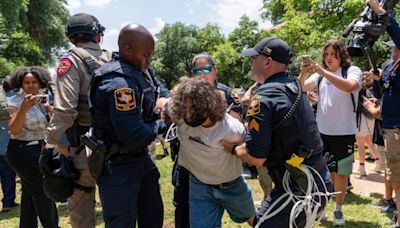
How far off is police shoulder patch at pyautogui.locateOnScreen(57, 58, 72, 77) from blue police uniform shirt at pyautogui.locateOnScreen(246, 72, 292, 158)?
1.39m

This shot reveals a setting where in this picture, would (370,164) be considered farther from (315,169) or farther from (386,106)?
(315,169)

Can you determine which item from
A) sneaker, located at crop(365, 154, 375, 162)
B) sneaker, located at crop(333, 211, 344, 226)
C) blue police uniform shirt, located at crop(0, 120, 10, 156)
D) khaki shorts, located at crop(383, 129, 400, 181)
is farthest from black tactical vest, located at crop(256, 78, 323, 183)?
sneaker, located at crop(365, 154, 375, 162)

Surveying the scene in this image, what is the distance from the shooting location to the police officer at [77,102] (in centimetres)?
282

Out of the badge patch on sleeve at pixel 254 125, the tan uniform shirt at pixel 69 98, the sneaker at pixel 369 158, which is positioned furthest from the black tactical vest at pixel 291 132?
the sneaker at pixel 369 158

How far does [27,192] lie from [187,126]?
7.33 ft

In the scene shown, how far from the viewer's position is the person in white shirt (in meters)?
2.75

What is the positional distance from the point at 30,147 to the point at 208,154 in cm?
232

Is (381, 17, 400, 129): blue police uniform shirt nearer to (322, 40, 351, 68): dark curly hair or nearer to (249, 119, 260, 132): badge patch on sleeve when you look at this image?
(322, 40, 351, 68): dark curly hair

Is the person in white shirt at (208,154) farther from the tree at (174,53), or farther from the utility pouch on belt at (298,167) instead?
the tree at (174,53)

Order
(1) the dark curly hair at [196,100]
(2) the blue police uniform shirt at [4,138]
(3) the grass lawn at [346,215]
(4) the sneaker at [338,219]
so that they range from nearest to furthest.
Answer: (1) the dark curly hair at [196,100] < (4) the sneaker at [338,219] < (3) the grass lawn at [346,215] < (2) the blue police uniform shirt at [4,138]

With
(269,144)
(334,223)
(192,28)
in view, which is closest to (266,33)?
(192,28)

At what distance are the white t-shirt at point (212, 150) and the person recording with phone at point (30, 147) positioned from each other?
1.68 m

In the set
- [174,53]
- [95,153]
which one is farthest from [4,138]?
[174,53]

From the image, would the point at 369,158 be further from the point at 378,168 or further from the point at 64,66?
the point at 64,66
